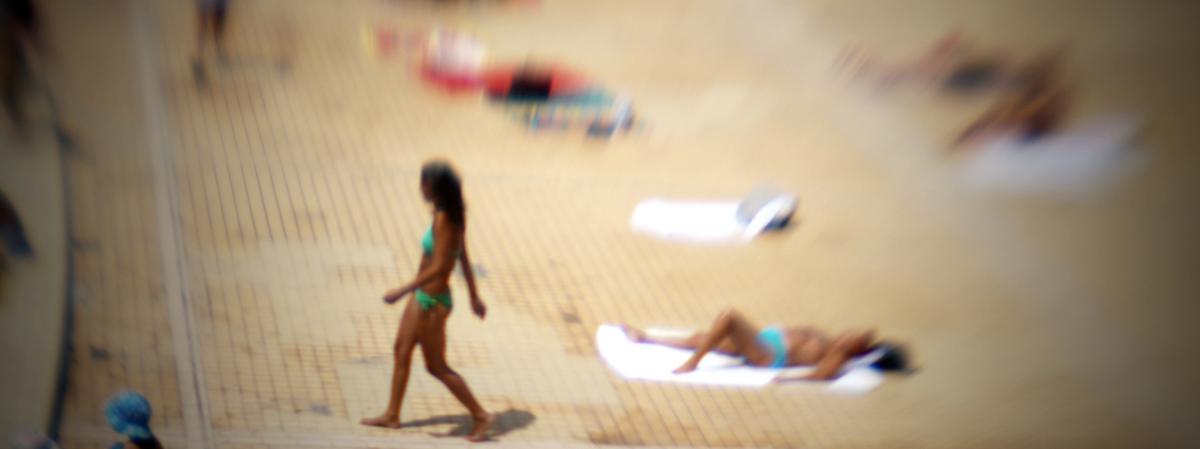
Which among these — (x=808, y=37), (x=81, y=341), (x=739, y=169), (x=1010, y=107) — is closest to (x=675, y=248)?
(x=739, y=169)

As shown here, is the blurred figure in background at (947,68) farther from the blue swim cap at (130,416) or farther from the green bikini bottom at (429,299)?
the blue swim cap at (130,416)

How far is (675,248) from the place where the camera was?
3553 mm

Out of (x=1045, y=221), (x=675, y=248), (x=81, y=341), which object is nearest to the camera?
(x=81, y=341)

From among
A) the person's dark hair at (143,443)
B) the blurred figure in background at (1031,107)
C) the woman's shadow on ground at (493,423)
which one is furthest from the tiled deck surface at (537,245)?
the blurred figure in background at (1031,107)

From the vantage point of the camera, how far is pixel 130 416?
2.79 meters

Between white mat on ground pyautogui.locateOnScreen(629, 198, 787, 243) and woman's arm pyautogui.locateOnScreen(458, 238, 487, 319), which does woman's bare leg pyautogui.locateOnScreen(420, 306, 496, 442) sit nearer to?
woman's arm pyautogui.locateOnScreen(458, 238, 487, 319)

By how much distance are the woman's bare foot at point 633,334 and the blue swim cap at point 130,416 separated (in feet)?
4.81

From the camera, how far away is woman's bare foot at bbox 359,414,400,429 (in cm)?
309

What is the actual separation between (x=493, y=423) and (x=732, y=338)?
0.87 m

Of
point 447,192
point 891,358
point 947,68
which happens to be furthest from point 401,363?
point 947,68

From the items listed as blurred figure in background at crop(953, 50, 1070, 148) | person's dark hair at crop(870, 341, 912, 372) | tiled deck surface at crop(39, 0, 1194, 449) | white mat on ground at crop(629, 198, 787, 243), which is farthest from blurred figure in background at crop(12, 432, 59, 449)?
blurred figure in background at crop(953, 50, 1070, 148)

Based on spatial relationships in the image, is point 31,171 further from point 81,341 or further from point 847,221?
point 847,221

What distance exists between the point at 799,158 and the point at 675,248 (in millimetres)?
565

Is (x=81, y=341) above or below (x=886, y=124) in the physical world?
below
